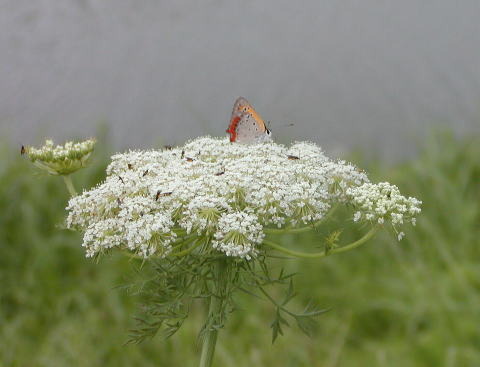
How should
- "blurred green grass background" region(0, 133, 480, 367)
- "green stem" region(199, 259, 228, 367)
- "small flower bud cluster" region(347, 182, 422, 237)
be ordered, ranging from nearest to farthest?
"green stem" region(199, 259, 228, 367)
"small flower bud cluster" region(347, 182, 422, 237)
"blurred green grass background" region(0, 133, 480, 367)

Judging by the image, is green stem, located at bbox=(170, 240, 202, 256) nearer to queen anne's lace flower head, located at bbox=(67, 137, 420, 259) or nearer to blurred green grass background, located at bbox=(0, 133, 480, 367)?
queen anne's lace flower head, located at bbox=(67, 137, 420, 259)

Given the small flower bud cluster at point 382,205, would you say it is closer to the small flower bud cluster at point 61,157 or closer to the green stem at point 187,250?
the green stem at point 187,250

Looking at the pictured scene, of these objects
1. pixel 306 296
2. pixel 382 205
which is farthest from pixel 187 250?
pixel 306 296

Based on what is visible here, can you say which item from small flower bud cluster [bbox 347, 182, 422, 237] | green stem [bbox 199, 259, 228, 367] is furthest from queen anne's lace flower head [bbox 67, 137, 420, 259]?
green stem [bbox 199, 259, 228, 367]

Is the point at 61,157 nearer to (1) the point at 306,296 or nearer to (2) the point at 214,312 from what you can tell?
(2) the point at 214,312

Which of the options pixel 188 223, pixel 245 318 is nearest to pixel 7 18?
pixel 245 318
